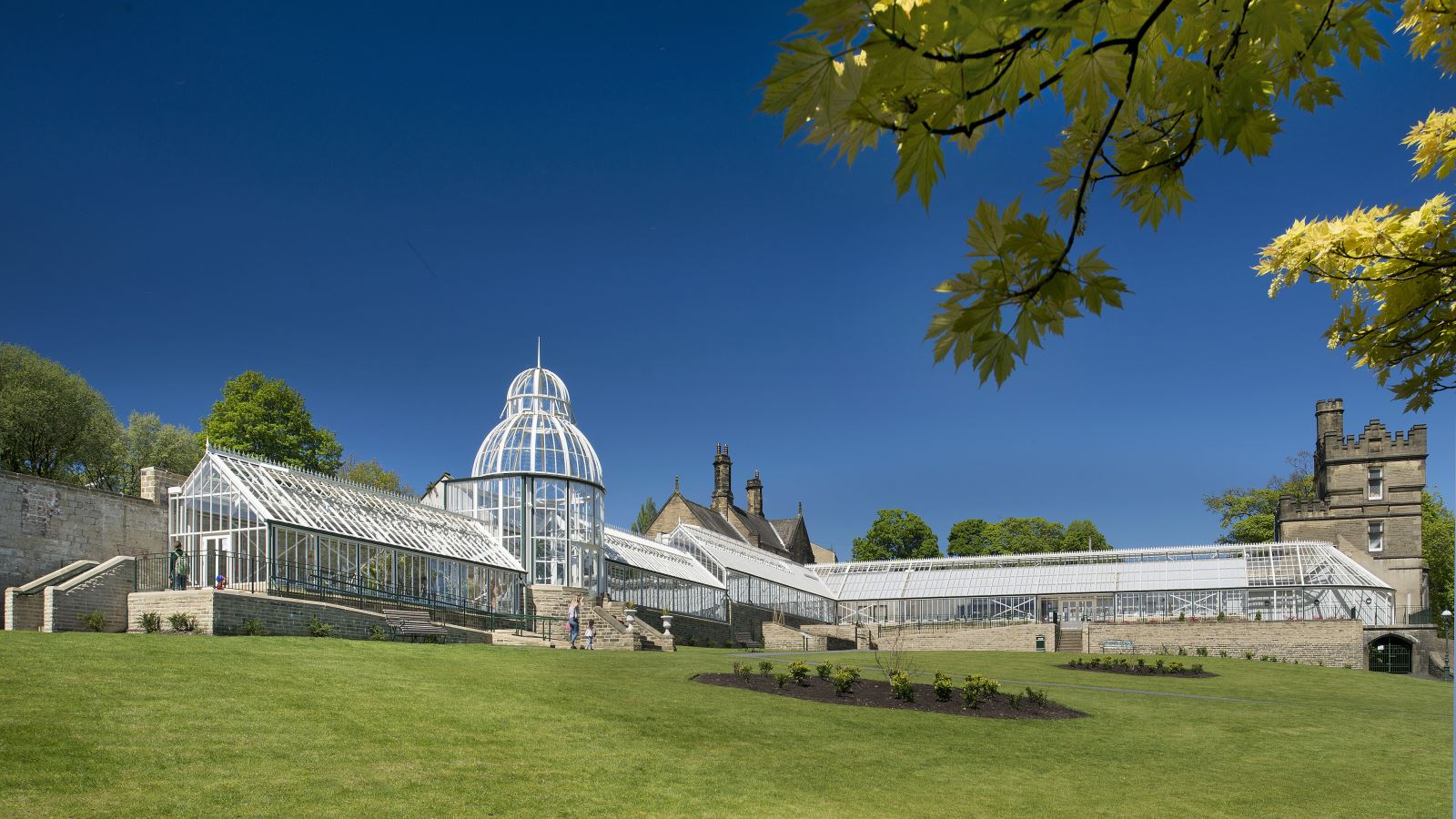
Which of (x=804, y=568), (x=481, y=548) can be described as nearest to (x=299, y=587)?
(x=481, y=548)

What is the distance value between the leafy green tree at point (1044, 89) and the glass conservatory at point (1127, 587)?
1893 inches

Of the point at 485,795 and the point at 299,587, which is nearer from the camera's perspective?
the point at 485,795

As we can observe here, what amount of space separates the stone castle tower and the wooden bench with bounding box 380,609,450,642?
46954mm

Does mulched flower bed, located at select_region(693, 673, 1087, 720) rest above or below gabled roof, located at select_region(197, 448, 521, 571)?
below

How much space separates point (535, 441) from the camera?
41.4 m

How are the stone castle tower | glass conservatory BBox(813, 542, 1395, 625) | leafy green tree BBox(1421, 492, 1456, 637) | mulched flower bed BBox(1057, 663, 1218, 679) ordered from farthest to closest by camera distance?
1. leafy green tree BBox(1421, 492, 1456, 637)
2. the stone castle tower
3. glass conservatory BBox(813, 542, 1395, 625)
4. mulched flower bed BBox(1057, 663, 1218, 679)

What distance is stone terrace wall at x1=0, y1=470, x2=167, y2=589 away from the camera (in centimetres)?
2894

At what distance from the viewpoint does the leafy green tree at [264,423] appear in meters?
50.0

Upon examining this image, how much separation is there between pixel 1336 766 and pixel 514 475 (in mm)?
30349

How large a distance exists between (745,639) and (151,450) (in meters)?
30.2

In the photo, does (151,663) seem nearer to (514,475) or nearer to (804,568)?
(514,475)

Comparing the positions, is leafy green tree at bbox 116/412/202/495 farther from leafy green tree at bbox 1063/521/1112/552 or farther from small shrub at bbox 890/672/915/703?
leafy green tree at bbox 1063/521/1112/552

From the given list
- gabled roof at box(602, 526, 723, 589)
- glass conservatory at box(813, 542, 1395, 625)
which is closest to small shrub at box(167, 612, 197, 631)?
gabled roof at box(602, 526, 723, 589)

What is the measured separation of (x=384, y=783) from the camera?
10617 mm
